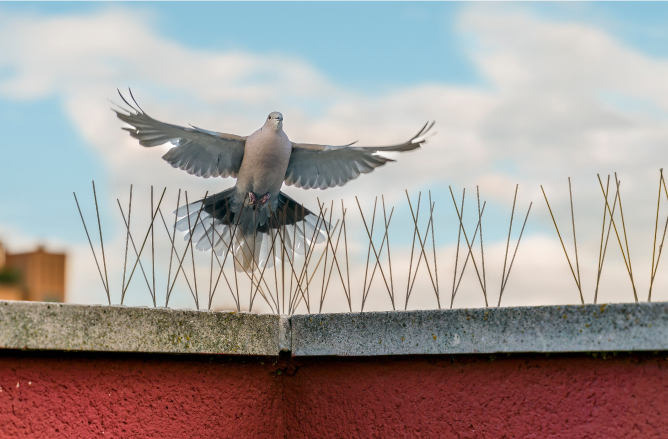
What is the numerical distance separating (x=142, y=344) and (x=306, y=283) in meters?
0.96

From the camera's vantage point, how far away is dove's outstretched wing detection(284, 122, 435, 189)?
521 centimetres

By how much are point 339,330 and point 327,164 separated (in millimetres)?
2893

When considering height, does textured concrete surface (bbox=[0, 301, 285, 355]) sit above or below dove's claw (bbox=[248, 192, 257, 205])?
below

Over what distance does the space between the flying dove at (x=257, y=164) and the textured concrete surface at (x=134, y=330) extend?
191 centimetres

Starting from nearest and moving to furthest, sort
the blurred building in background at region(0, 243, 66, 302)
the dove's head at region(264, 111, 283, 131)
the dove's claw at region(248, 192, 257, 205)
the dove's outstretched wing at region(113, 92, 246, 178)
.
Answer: the dove's outstretched wing at region(113, 92, 246, 178), the dove's head at region(264, 111, 283, 131), the dove's claw at region(248, 192, 257, 205), the blurred building in background at region(0, 243, 66, 302)

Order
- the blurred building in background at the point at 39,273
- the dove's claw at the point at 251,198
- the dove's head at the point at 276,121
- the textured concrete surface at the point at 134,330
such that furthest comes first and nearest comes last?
the blurred building in background at the point at 39,273, the dove's claw at the point at 251,198, the dove's head at the point at 276,121, the textured concrete surface at the point at 134,330

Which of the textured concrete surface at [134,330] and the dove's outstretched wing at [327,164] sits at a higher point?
the dove's outstretched wing at [327,164]

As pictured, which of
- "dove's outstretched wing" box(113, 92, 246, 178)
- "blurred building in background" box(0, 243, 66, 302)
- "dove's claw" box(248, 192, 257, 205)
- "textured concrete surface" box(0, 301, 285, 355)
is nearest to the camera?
"textured concrete surface" box(0, 301, 285, 355)

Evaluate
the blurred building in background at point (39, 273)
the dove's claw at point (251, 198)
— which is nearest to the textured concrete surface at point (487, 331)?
the dove's claw at point (251, 198)

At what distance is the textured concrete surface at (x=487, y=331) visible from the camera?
82.6 inches

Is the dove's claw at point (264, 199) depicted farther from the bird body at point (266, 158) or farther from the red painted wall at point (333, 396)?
the red painted wall at point (333, 396)

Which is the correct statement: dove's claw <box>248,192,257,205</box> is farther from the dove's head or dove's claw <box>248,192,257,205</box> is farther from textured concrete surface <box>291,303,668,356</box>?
textured concrete surface <box>291,303,668,356</box>

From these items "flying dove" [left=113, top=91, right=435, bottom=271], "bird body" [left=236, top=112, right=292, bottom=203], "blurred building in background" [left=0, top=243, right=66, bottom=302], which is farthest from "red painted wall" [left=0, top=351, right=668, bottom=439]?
"blurred building in background" [left=0, top=243, right=66, bottom=302]

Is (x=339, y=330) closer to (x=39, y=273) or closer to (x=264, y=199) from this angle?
(x=264, y=199)
